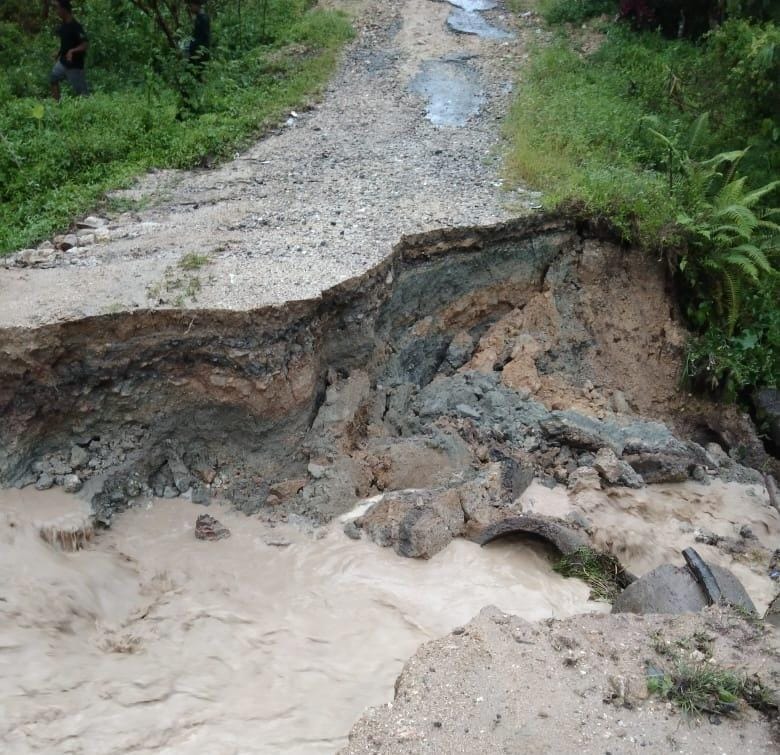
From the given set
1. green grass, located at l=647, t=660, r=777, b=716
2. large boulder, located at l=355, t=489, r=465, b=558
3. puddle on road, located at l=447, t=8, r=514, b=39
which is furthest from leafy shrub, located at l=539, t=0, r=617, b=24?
green grass, located at l=647, t=660, r=777, b=716

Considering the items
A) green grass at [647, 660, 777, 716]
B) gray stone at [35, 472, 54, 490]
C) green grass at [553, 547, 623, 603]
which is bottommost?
green grass at [553, 547, 623, 603]

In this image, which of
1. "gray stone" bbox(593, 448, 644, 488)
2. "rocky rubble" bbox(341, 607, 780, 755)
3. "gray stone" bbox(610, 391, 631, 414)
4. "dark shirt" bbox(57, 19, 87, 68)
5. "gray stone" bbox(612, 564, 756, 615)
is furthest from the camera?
"dark shirt" bbox(57, 19, 87, 68)

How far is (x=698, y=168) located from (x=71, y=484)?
694 cm

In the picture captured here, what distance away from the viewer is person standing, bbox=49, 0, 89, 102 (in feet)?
33.8

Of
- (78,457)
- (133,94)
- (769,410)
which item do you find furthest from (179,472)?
(133,94)

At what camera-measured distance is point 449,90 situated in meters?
11.5

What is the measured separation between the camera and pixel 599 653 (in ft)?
13.8

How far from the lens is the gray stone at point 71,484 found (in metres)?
5.73

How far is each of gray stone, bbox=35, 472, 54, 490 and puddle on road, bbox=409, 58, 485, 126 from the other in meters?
6.91

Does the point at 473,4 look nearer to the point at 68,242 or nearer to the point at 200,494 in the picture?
the point at 68,242

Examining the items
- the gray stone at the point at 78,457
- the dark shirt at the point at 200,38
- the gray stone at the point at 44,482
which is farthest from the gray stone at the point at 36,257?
the dark shirt at the point at 200,38

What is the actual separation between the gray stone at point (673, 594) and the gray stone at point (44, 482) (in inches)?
163

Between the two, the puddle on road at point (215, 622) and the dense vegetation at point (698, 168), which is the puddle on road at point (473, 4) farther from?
the puddle on road at point (215, 622)

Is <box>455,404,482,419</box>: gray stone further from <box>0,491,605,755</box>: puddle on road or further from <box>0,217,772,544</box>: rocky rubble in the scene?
<box>0,491,605,755</box>: puddle on road
